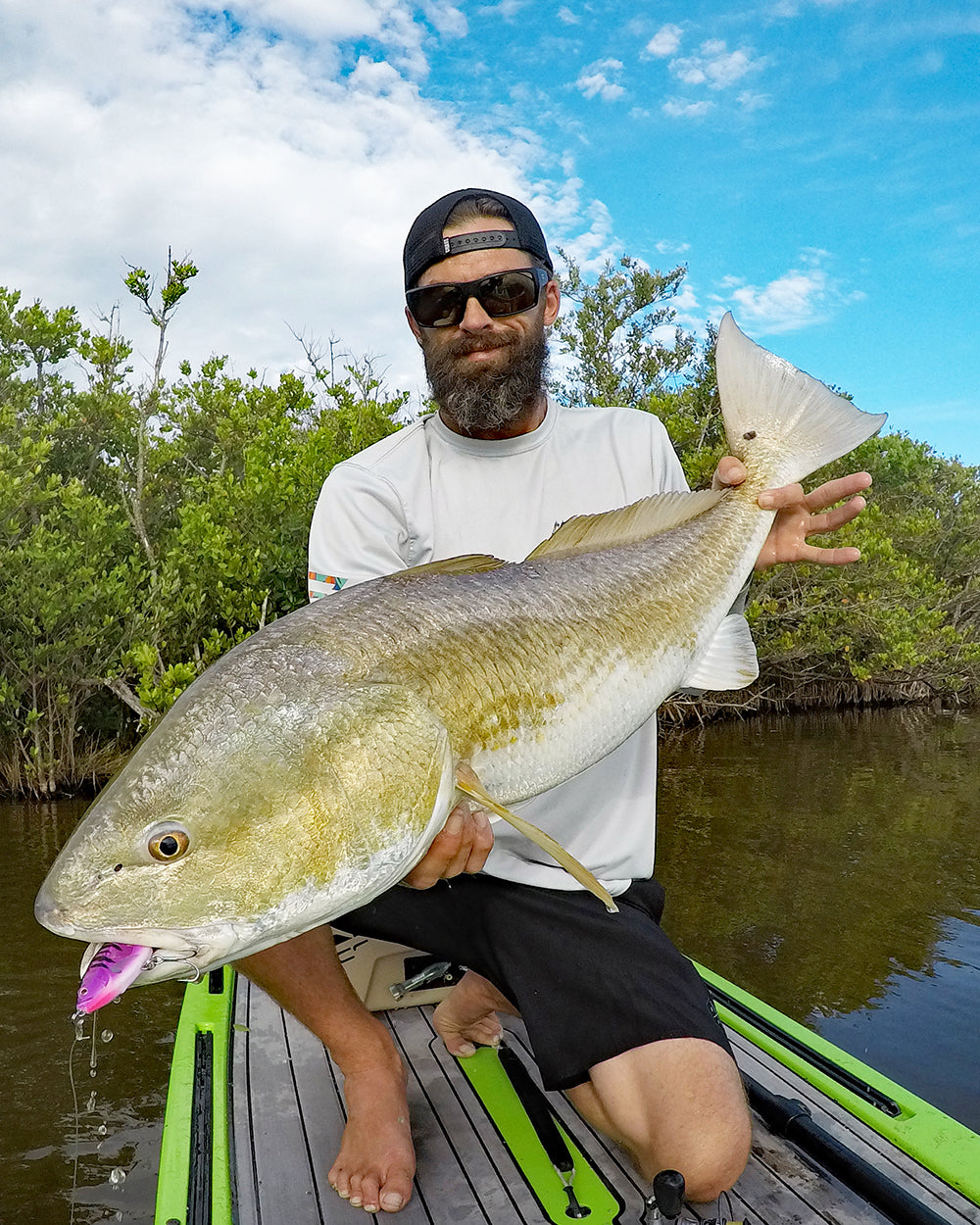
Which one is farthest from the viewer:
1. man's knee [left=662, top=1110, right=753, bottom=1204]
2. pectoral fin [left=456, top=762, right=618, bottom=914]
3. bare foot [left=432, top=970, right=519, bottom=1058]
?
bare foot [left=432, top=970, right=519, bottom=1058]

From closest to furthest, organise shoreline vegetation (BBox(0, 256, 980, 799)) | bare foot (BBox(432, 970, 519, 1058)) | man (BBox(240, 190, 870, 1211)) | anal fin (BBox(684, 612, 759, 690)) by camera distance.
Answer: man (BBox(240, 190, 870, 1211)) < anal fin (BBox(684, 612, 759, 690)) < bare foot (BBox(432, 970, 519, 1058)) < shoreline vegetation (BBox(0, 256, 980, 799))

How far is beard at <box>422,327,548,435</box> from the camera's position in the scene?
3018 millimetres

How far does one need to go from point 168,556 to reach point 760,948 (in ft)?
25.0

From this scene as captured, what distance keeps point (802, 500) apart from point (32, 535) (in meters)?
9.45

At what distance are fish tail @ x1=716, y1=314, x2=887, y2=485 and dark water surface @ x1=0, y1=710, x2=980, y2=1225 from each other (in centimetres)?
338

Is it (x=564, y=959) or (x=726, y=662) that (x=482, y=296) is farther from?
(x=564, y=959)

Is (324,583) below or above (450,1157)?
above

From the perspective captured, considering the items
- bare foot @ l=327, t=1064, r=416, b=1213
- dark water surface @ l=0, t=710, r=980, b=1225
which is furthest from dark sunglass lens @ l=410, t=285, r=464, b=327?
dark water surface @ l=0, t=710, r=980, b=1225

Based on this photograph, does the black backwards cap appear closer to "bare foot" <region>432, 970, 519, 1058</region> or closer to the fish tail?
the fish tail

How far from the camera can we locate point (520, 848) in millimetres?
2766

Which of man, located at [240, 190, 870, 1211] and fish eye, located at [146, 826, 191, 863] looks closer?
fish eye, located at [146, 826, 191, 863]

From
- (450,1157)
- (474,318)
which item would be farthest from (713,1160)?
(474,318)

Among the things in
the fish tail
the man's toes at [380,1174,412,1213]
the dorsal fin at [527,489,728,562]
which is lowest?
the man's toes at [380,1174,412,1213]

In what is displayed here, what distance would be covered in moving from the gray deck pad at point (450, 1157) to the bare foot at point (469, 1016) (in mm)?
59
